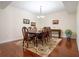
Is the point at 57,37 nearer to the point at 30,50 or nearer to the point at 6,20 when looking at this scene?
the point at 30,50

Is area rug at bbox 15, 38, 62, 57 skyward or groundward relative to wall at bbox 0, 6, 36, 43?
groundward

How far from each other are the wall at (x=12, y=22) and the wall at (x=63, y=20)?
200 mm

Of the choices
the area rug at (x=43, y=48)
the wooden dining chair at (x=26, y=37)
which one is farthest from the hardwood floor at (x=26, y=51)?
the wooden dining chair at (x=26, y=37)

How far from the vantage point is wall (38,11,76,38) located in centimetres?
258

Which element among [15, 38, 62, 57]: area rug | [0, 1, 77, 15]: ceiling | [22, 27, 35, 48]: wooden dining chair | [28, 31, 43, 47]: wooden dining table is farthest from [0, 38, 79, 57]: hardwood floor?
[0, 1, 77, 15]: ceiling

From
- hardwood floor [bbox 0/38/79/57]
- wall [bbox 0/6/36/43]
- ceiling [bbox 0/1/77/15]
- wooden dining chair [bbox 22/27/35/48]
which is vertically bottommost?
hardwood floor [bbox 0/38/79/57]

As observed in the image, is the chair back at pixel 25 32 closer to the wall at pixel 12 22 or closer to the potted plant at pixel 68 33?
the wall at pixel 12 22

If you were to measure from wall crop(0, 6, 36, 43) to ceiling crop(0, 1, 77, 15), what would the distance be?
0.08 metres

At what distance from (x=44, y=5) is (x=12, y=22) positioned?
0.61m

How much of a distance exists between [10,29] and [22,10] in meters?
0.38

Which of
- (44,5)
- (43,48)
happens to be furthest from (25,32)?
(44,5)

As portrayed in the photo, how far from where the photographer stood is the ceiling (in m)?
2.57

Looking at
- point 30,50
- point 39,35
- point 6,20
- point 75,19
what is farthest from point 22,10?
point 75,19

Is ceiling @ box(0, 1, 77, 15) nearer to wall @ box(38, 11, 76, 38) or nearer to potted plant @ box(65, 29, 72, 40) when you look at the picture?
wall @ box(38, 11, 76, 38)
